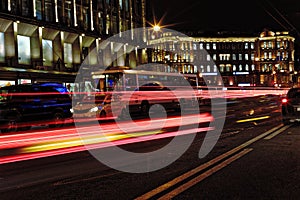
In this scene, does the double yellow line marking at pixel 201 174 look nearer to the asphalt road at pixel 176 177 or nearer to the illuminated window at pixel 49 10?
the asphalt road at pixel 176 177

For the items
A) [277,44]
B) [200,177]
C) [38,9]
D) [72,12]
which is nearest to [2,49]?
[38,9]

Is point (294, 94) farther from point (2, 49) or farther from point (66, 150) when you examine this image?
point (2, 49)

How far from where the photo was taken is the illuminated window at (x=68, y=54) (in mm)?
48697

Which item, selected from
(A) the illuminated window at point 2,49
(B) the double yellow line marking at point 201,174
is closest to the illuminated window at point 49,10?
(A) the illuminated window at point 2,49

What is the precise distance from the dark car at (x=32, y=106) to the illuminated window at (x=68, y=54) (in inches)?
1183

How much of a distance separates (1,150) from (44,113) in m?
6.41

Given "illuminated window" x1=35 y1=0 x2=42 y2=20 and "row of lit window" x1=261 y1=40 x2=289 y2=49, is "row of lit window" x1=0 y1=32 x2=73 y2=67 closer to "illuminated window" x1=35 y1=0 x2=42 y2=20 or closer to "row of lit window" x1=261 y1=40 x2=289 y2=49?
"illuminated window" x1=35 y1=0 x2=42 y2=20

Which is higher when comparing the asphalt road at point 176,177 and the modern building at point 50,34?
the modern building at point 50,34

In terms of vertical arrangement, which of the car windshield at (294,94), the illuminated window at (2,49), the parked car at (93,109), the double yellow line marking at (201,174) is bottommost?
the double yellow line marking at (201,174)

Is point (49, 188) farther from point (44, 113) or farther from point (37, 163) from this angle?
point (44, 113)

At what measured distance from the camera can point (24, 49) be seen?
4238cm

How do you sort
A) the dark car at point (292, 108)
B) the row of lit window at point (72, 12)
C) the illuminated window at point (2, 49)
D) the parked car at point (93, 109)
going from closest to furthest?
the dark car at point (292, 108), the parked car at point (93, 109), the illuminated window at point (2, 49), the row of lit window at point (72, 12)

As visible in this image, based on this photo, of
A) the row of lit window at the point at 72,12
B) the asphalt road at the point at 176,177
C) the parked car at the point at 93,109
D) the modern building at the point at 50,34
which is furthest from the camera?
the row of lit window at the point at 72,12

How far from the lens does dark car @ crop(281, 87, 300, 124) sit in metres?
15.4
